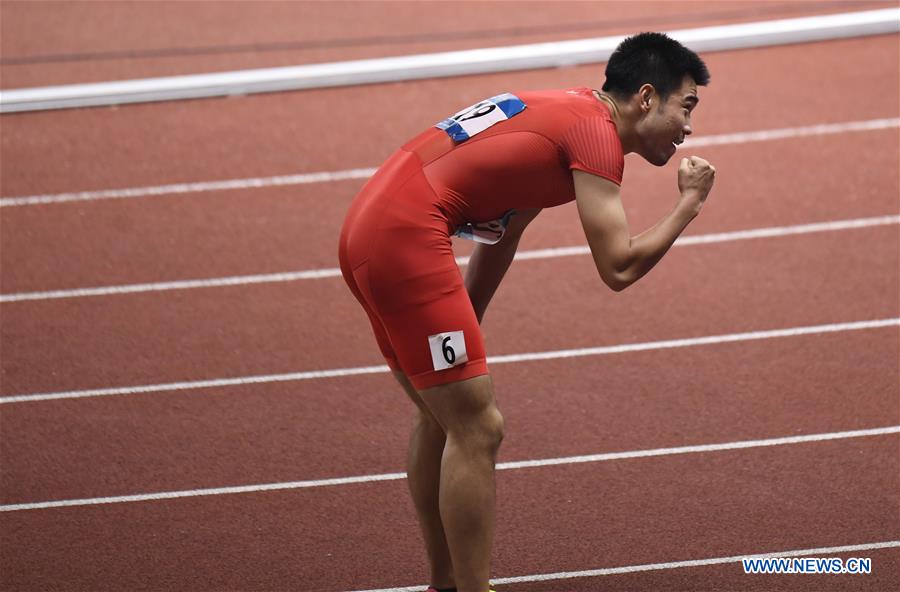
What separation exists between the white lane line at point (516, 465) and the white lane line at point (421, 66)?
3.97 metres

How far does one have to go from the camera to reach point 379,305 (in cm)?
324

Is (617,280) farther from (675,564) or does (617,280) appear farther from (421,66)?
(421,66)

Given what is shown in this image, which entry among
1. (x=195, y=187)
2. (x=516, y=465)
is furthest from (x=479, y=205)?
(x=195, y=187)

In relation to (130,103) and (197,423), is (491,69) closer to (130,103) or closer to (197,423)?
(130,103)

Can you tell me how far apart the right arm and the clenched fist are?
0.17 feet

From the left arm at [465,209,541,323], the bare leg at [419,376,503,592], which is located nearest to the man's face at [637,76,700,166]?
the left arm at [465,209,541,323]

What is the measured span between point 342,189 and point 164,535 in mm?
2936

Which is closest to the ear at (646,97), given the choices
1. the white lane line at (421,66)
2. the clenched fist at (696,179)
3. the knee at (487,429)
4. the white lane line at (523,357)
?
the clenched fist at (696,179)

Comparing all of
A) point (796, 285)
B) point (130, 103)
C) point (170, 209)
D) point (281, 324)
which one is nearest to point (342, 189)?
point (170, 209)

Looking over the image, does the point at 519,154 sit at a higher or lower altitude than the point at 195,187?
higher

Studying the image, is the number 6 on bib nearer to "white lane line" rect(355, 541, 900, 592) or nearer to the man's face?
the man's face

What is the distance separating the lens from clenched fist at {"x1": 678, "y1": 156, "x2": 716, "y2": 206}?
3.19m

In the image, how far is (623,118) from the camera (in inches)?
129

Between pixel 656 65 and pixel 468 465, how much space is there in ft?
3.61
